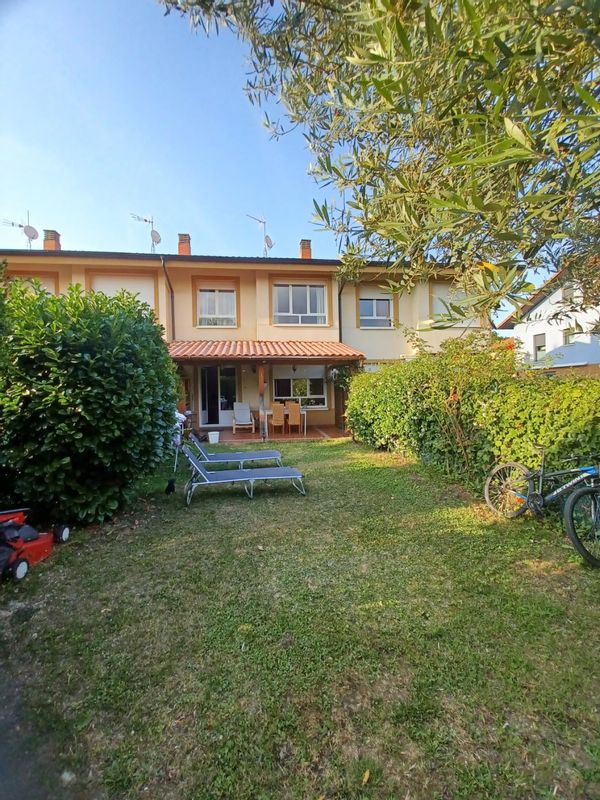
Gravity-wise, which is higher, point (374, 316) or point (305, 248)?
point (305, 248)

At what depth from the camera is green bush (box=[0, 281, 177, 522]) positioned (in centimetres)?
498

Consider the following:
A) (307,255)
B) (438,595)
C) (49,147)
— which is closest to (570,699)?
(438,595)

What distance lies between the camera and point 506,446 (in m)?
6.03

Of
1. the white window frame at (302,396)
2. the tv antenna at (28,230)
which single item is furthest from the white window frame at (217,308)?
the tv antenna at (28,230)

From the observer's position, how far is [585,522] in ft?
14.7

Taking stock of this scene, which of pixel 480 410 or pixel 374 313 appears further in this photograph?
pixel 374 313

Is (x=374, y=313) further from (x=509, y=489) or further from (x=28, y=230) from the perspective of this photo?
(x=28, y=230)

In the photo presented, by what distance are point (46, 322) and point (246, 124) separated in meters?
3.76

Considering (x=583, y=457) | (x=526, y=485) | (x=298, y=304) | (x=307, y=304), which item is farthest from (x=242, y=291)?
(x=583, y=457)

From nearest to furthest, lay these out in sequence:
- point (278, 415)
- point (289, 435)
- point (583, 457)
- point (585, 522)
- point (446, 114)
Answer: point (446, 114)
point (585, 522)
point (583, 457)
point (289, 435)
point (278, 415)

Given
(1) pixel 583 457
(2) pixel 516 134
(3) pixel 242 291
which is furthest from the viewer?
(3) pixel 242 291

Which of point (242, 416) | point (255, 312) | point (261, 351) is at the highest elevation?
point (255, 312)

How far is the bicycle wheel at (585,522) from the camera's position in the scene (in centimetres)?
426

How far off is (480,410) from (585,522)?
8.29ft
